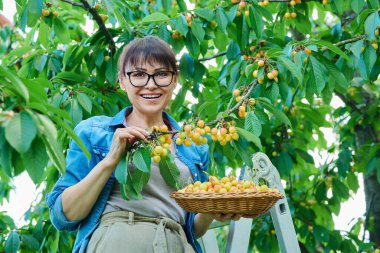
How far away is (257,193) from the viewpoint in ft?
6.55

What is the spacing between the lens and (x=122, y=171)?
6.18 feet

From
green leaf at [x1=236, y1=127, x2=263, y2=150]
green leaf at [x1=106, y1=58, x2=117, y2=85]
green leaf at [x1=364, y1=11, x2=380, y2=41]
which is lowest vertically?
green leaf at [x1=236, y1=127, x2=263, y2=150]

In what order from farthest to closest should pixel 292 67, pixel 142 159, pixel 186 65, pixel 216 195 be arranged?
pixel 186 65, pixel 292 67, pixel 216 195, pixel 142 159

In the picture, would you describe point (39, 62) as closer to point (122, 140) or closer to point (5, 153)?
point (122, 140)

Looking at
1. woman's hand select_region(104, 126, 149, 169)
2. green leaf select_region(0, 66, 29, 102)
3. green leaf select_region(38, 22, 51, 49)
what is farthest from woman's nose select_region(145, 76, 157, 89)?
green leaf select_region(38, 22, 51, 49)

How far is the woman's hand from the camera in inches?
73.4

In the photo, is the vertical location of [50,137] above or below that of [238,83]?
below

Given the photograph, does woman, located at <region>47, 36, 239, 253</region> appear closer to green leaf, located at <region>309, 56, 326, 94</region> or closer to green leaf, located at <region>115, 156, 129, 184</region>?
green leaf, located at <region>115, 156, 129, 184</region>

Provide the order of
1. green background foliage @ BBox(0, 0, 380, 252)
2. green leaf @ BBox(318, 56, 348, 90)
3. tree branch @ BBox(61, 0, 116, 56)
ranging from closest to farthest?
green background foliage @ BBox(0, 0, 380, 252), green leaf @ BBox(318, 56, 348, 90), tree branch @ BBox(61, 0, 116, 56)

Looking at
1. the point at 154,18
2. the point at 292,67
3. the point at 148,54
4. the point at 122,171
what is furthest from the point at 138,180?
the point at 154,18

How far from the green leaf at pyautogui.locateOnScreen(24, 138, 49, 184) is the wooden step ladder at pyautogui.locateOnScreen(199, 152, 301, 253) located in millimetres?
1560

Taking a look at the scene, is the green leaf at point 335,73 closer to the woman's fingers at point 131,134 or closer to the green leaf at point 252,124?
the green leaf at point 252,124

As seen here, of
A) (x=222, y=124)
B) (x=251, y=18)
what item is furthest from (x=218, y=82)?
(x=222, y=124)

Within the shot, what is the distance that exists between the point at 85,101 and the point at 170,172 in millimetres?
1054
